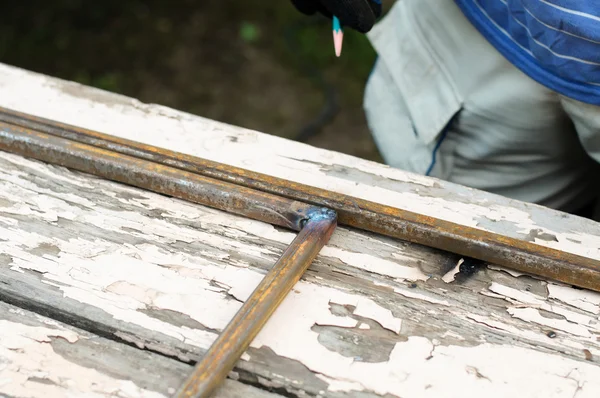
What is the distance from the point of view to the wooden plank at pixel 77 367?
27.7 inches

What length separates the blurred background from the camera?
2.88 metres

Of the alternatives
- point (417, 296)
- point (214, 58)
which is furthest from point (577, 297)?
point (214, 58)

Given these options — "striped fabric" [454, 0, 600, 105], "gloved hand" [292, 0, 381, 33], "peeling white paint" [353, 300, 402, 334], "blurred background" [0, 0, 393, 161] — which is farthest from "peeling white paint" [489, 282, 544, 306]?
"blurred background" [0, 0, 393, 161]

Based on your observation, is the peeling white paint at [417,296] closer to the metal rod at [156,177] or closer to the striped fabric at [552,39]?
the metal rod at [156,177]

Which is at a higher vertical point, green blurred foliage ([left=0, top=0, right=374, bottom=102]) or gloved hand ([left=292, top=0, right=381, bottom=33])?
gloved hand ([left=292, top=0, right=381, bottom=33])

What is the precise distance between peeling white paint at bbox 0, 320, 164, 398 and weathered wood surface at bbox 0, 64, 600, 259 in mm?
399

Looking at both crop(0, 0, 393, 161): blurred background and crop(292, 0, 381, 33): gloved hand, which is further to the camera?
crop(0, 0, 393, 161): blurred background

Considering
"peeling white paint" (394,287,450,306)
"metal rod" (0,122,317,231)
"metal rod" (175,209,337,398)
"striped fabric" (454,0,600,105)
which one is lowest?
"peeling white paint" (394,287,450,306)

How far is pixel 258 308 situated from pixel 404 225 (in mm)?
249

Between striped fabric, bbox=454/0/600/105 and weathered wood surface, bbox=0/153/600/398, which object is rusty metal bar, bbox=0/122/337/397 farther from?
striped fabric, bbox=454/0/600/105

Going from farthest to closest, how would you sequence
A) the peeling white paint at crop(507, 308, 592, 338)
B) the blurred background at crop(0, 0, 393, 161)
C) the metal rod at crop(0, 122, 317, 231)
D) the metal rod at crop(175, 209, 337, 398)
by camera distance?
the blurred background at crop(0, 0, 393, 161), the metal rod at crop(0, 122, 317, 231), the peeling white paint at crop(507, 308, 592, 338), the metal rod at crop(175, 209, 337, 398)

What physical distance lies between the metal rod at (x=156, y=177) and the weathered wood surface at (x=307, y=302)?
0.07 ft

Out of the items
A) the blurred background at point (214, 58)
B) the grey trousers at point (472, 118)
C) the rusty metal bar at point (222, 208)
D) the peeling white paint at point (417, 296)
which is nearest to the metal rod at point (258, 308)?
the rusty metal bar at point (222, 208)

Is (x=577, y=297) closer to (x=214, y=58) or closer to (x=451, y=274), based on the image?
(x=451, y=274)
